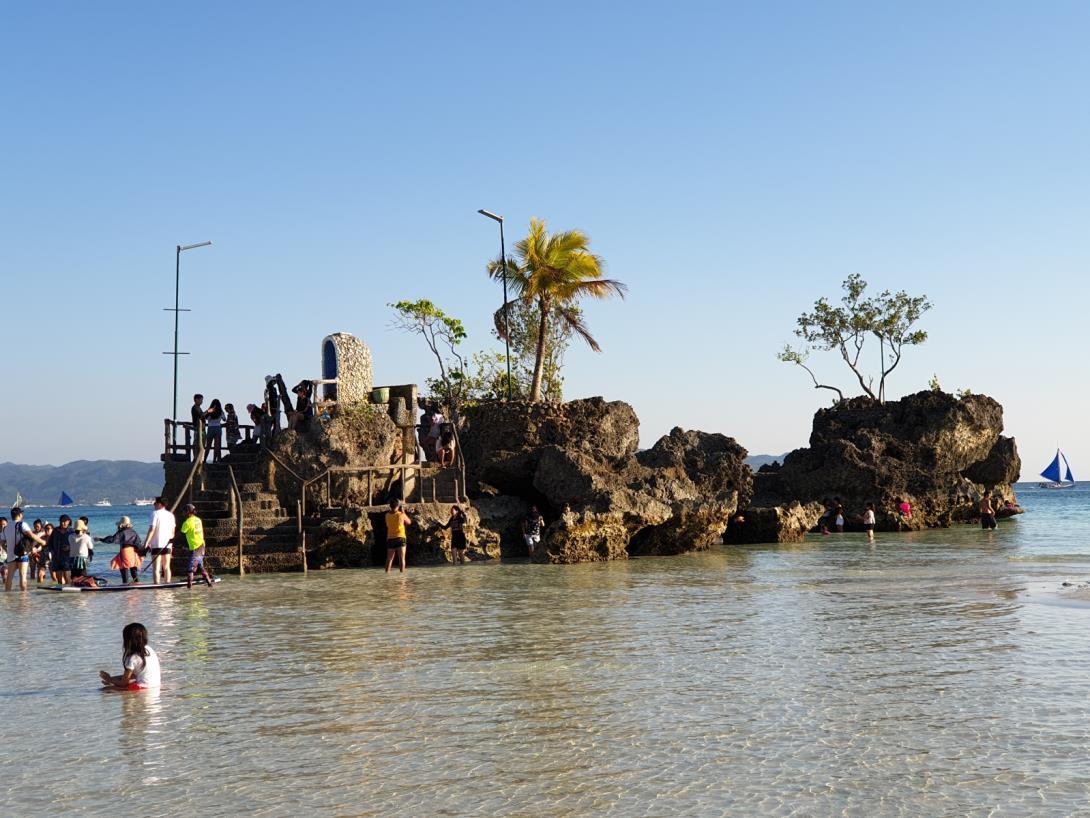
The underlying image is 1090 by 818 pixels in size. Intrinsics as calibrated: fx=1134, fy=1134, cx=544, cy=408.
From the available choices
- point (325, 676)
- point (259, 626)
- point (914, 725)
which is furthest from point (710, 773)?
point (259, 626)

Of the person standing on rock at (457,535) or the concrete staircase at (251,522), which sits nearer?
the concrete staircase at (251,522)

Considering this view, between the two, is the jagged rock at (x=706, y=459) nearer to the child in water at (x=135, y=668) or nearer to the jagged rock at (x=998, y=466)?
the jagged rock at (x=998, y=466)

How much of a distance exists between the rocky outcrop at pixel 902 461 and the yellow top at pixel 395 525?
23471 mm

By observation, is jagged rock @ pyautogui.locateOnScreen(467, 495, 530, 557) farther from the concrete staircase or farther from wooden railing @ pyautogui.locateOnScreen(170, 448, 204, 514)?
wooden railing @ pyautogui.locateOnScreen(170, 448, 204, 514)

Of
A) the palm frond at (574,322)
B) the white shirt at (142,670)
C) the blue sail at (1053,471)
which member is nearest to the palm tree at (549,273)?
the palm frond at (574,322)

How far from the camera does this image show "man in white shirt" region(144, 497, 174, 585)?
22.4 m

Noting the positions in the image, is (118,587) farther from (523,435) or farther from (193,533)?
(523,435)

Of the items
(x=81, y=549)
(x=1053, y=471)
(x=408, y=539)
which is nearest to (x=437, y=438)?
(x=408, y=539)

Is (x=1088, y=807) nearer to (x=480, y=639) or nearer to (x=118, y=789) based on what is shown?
(x=118, y=789)

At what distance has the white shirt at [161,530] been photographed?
73.6 feet

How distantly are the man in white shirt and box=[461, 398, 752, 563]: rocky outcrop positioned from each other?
383 inches

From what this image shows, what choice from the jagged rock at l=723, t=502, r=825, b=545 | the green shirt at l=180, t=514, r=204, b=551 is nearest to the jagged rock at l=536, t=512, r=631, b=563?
the green shirt at l=180, t=514, r=204, b=551

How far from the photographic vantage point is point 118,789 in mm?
7125

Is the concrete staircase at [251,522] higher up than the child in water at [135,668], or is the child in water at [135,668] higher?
the concrete staircase at [251,522]
